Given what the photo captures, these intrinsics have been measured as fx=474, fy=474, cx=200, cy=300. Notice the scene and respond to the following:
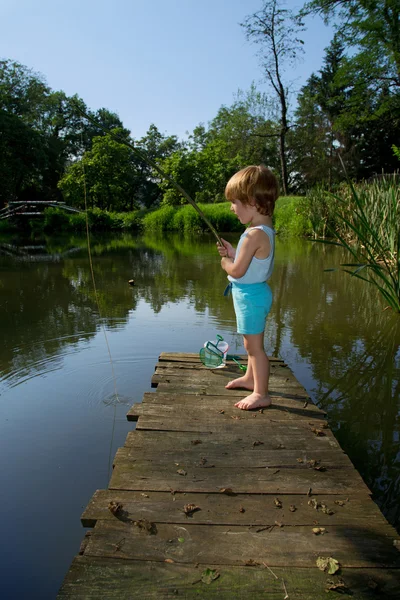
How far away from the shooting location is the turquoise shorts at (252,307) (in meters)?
2.61

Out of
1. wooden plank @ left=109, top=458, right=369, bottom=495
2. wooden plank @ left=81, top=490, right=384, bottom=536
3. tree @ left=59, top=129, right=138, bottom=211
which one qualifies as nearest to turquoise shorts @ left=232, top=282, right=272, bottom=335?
wooden plank @ left=109, top=458, right=369, bottom=495

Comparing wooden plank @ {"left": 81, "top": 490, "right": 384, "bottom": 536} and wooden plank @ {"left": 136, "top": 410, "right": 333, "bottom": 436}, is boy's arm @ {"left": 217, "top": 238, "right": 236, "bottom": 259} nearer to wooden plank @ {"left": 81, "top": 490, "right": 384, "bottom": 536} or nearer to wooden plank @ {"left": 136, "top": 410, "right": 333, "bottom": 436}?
wooden plank @ {"left": 136, "top": 410, "right": 333, "bottom": 436}

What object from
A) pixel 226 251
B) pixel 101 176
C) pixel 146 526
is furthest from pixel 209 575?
pixel 101 176

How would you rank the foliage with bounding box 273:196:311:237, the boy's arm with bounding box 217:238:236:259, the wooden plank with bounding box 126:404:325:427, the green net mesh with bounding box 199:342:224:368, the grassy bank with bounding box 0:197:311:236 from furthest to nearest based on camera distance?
the grassy bank with bounding box 0:197:311:236 < the foliage with bounding box 273:196:311:237 < the green net mesh with bounding box 199:342:224:368 < the boy's arm with bounding box 217:238:236:259 < the wooden plank with bounding box 126:404:325:427

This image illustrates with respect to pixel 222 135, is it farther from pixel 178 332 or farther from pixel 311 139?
pixel 178 332

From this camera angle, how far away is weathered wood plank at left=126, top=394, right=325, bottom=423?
244cm

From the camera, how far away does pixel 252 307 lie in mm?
2617

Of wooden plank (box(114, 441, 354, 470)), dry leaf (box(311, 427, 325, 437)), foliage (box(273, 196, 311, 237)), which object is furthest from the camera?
foliage (box(273, 196, 311, 237))

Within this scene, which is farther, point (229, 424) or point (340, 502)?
point (229, 424)

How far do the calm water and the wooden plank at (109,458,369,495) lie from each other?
1.27 feet

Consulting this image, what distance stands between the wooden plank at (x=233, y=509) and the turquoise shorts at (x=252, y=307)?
3.45ft

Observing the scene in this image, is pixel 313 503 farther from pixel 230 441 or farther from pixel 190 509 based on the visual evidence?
pixel 230 441

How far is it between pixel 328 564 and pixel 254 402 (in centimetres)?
122

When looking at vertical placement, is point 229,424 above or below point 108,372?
above
